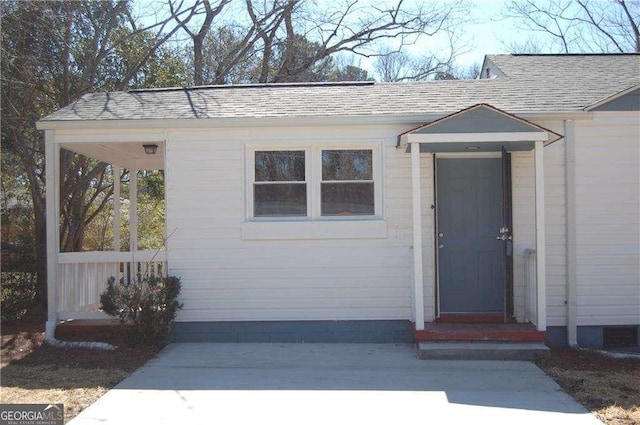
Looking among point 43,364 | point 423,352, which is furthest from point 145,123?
point 423,352

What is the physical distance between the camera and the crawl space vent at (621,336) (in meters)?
7.45

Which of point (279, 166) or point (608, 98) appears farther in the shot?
point (279, 166)

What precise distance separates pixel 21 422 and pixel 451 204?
522 centimetres

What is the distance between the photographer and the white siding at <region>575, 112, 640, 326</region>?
24.4 ft

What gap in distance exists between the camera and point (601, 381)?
5.88 meters

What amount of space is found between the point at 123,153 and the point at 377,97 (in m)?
4.05

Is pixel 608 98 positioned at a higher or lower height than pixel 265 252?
higher

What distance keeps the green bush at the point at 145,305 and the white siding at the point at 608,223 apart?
5.03m

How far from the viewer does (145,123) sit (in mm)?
7555

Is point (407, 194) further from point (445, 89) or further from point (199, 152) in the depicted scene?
point (199, 152)

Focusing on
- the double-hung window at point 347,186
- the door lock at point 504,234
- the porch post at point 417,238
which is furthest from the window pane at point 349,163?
the door lock at point 504,234

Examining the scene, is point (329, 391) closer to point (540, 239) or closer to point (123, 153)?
point (540, 239)

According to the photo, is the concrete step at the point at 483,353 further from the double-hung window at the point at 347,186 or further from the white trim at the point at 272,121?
the white trim at the point at 272,121

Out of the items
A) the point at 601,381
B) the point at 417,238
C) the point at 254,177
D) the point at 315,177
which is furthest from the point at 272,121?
the point at 601,381
